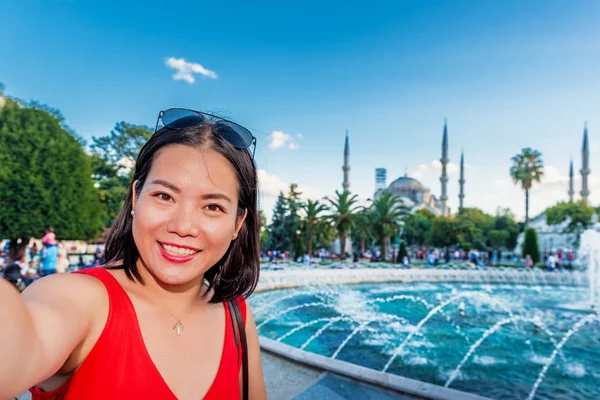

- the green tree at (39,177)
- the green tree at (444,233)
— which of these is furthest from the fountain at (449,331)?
the green tree at (444,233)

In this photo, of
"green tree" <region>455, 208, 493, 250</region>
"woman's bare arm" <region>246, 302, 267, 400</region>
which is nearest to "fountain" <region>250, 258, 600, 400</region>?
"woman's bare arm" <region>246, 302, 267, 400</region>

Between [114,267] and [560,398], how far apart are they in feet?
18.5

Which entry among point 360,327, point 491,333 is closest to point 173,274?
point 360,327

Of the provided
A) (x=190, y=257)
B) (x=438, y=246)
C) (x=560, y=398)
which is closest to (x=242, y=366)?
(x=190, y=257)

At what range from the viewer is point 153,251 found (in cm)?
113

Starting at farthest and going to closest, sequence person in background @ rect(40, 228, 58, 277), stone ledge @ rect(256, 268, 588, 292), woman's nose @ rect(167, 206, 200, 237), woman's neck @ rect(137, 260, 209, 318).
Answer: stone ledge @ rect(256, 268, 588, 292) < person in background @ rect(40, 228, 58, 277) < woman's neck @ rect(137, 260, 209, 318) < woman's nose @ rect(167, 206, 200, 237)

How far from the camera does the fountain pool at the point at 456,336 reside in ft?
17.7

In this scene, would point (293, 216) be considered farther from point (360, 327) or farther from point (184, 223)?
point (184, 223)

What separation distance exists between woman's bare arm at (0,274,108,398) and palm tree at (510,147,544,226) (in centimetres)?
4259

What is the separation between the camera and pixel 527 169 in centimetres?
3762

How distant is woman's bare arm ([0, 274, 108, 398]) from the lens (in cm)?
68

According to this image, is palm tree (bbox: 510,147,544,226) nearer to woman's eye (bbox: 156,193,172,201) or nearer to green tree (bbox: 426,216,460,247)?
green tree (bbox: 426,216,460,247)

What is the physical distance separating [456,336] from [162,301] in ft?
25.3

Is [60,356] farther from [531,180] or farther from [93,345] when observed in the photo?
[531,180]
